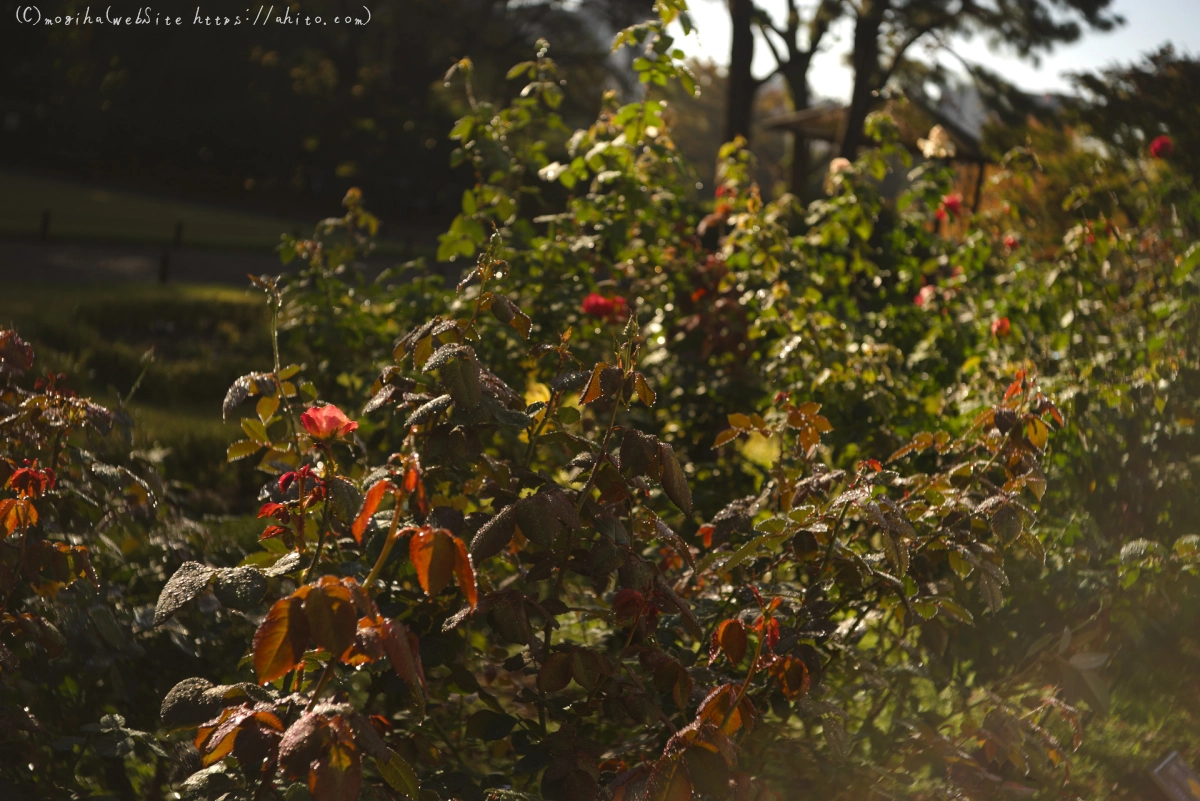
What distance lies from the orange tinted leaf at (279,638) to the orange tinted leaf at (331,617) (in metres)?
0.02

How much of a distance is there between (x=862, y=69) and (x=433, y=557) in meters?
19.0

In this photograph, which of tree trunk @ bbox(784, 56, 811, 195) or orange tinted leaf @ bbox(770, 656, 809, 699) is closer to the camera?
orange tinted leaf @ bbox(770, 656, 809, 699)

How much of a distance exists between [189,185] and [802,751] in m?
27.3

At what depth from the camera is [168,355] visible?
7129mm

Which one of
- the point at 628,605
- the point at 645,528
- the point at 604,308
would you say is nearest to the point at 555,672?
the point at 628,605

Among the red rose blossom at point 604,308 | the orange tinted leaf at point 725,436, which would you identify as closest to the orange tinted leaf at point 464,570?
the orange tinted leaf at point 725,436

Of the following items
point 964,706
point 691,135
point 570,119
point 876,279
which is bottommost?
point 964,706

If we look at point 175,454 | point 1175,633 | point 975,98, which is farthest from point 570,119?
point 1175,633

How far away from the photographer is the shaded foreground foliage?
1.38m

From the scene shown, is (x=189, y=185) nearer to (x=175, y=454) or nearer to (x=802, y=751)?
(x=175, y=454)

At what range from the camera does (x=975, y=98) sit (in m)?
21.4

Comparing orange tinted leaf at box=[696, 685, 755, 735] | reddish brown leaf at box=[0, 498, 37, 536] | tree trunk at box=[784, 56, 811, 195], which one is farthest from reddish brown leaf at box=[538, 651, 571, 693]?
tree trunk at box=[784, 56, 811, 195]

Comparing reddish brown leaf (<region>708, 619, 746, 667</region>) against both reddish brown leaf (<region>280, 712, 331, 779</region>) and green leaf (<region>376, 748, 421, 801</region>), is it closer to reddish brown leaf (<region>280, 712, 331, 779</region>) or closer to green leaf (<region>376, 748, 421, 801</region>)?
green leaf (<region>376, 748, 421, 801</region>)

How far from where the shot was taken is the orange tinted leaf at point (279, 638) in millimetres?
1002
